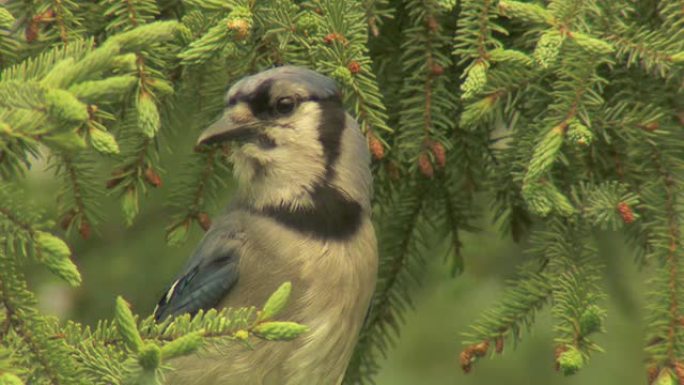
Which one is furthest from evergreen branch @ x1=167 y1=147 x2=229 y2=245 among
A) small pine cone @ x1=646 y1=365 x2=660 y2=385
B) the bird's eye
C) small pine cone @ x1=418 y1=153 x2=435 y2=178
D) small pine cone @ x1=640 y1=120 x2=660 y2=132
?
small pine cone @ x1=646 y1=365 x2=660 y2=385

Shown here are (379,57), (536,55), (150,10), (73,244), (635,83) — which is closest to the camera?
(536,55)

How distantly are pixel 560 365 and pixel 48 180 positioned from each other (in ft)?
7.70

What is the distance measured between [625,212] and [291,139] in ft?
2.76

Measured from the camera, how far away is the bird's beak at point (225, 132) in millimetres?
2790

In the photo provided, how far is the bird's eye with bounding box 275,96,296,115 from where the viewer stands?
115 inches

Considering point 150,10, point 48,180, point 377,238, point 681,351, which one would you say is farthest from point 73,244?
point 681,351

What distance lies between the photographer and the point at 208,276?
2.98m

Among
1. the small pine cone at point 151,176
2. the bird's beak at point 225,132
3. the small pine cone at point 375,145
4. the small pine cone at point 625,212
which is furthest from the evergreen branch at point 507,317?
the small pine cone at point 151,176

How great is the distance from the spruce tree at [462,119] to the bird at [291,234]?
9 cm

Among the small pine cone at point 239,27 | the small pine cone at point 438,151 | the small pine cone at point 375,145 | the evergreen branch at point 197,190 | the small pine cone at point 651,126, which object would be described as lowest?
the evergreen branch at point 197,190

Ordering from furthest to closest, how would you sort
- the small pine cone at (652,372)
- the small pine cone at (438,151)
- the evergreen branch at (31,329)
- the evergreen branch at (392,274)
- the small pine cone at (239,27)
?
the evergreen branch at (392,274), the small pine cone at (438,151), the small pine cone at (652,372), the small pine cone at (239,27), the evergreen branch at (31,329)

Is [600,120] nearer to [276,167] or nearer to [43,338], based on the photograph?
[276,167]

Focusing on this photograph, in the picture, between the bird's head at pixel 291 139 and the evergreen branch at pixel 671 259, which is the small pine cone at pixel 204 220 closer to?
the bird's head at pixel 291 139

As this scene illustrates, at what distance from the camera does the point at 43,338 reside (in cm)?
208
